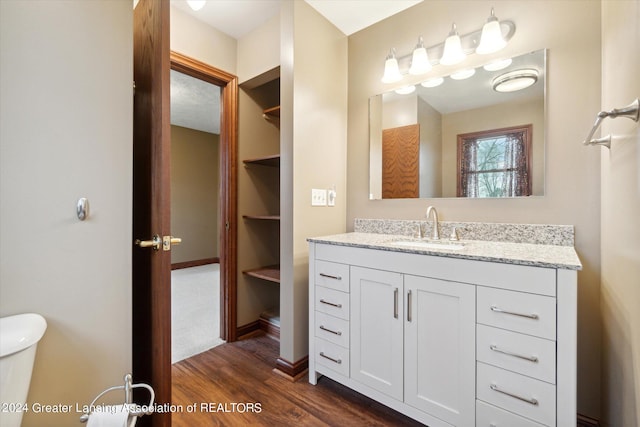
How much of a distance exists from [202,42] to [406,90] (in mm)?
1617

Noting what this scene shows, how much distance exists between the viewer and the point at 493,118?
162cm

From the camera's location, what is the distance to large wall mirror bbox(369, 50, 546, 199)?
59.5 inches

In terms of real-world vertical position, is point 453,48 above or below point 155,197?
above

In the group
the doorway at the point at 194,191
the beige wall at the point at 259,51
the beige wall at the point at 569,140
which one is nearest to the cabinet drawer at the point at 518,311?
the beige wall at the point at 569,140

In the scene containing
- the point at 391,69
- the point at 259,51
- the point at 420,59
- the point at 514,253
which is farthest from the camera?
the point at 259,51

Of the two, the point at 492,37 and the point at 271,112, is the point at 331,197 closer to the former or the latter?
the point at 271,112

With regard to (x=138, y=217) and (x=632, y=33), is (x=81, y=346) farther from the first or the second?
(x=632, y=33)

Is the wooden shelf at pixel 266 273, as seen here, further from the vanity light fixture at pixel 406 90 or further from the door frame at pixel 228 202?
the vanity light fixture at pixel 406 90

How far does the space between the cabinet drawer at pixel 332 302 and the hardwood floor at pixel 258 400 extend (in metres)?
0.49

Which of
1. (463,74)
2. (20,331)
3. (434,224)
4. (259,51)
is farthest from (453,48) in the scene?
(20,331)

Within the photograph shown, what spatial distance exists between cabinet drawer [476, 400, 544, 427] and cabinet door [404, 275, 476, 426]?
27 millimetres

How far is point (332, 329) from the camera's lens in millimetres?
1624

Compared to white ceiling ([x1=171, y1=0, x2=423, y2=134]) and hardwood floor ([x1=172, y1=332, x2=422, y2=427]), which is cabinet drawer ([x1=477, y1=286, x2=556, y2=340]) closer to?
hardwood floor ([x1=172, y1=332, x2=422, y2=427])

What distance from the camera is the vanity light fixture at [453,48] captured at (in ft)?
5.41
